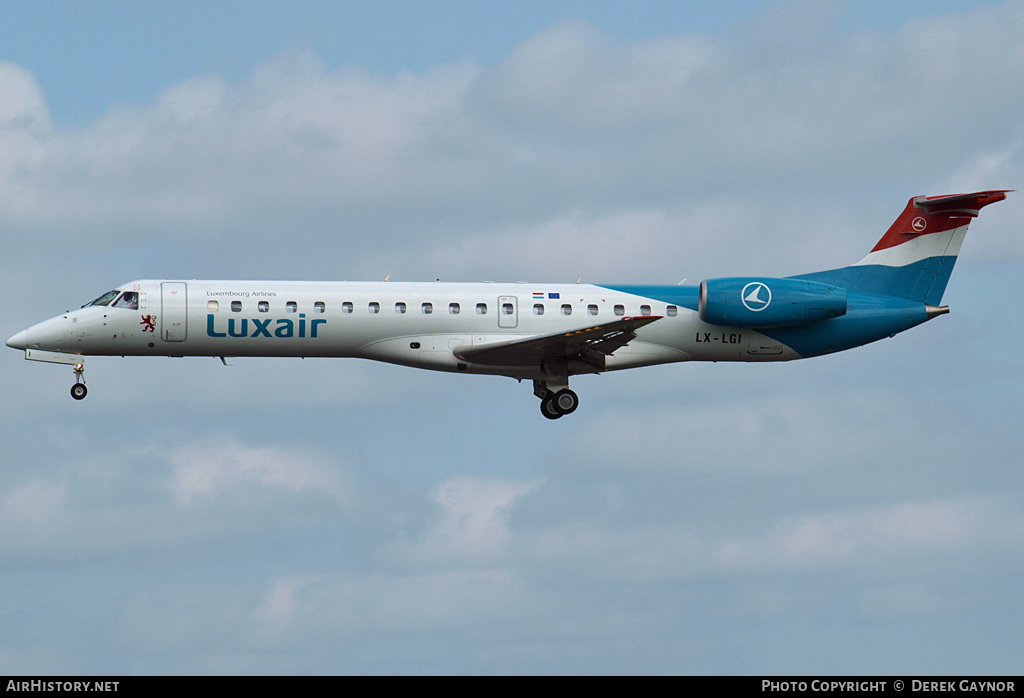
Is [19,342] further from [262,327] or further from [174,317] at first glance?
[262,327]

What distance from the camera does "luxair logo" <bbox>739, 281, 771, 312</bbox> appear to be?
128 ft

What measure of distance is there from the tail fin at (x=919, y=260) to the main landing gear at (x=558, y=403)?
8.53 metres

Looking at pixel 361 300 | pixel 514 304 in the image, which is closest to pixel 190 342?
pixel 361 300

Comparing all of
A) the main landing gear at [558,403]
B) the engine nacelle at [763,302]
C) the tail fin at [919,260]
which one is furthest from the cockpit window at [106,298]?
the tail fin at [919,260]

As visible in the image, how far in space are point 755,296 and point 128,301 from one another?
1668 centimetres

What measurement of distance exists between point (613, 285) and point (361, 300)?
7.08 metres

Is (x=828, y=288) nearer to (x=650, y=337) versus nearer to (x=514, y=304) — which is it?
(x=650, y=337)

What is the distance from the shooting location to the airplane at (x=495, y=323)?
3788 centimetres

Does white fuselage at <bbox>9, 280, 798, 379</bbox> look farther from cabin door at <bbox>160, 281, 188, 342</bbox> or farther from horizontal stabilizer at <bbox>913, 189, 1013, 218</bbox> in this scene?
horizontal stabilizer at <bbox>913, 189, 1013, 218</bbox>

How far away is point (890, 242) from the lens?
138 feet

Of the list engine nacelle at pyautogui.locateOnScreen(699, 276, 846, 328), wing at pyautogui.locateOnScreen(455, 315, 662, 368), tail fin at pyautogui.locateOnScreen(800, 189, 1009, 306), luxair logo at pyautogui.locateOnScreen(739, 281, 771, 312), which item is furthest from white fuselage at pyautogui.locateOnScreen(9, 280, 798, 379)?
tail fin at pyautogui.locateOnScreen(800, 189, 1009, 306)

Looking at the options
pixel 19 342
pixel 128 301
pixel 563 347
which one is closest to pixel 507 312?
pixel 563 347

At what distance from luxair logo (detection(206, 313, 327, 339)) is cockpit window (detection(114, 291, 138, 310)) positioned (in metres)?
2.04

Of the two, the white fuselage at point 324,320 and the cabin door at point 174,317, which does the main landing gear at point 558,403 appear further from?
the cabin door at point 174,317
